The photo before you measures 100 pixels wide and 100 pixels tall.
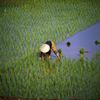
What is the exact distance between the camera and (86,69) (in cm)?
408

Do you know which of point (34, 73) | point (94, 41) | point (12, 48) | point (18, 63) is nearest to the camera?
point (34, 73)

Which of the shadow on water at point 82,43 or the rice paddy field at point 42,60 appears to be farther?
the shadow on water at point 82,43

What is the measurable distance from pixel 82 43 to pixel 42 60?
2039mm

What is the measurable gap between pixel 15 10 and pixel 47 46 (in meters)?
6.15

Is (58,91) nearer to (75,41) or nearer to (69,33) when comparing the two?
(75,41)

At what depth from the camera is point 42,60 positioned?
14.8 ft

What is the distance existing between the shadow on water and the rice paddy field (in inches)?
9.4

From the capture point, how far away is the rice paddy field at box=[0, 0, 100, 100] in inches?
135

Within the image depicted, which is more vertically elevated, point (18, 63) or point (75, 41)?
point (75, 41)

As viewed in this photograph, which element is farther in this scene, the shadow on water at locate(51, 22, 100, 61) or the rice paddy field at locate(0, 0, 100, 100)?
the shadow on water at locate(51, 22, 100, 61)

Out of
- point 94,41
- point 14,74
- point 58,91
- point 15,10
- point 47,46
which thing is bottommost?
point 58,91

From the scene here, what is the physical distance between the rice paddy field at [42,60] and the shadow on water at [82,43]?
0.24 meters

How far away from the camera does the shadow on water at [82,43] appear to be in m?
5.26

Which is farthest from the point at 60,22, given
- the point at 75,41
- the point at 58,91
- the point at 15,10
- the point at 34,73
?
the point at 58,91
